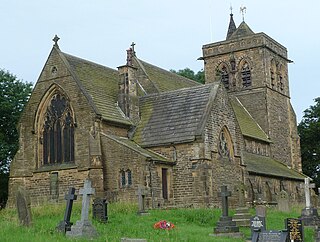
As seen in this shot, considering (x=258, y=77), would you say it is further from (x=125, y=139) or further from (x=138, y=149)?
(x=138, y=149)

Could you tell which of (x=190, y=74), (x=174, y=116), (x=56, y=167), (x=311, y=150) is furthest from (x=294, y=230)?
(x=190, y=74)

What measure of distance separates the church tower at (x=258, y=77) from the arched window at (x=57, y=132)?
20.6m

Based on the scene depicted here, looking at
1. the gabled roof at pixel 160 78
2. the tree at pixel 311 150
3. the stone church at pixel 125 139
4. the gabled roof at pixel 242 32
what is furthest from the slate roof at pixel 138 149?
the tree at pixel 311 150

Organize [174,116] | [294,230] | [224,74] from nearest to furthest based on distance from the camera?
[294,230] < [174,116] < [224,74]

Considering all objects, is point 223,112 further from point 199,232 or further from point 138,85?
point 199,232

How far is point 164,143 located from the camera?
32625 millimetres

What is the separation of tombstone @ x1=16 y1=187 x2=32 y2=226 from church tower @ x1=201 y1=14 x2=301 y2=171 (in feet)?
110

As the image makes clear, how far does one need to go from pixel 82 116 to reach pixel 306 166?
117 feet

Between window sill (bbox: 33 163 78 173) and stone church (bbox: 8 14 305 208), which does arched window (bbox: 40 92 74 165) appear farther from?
window sill (bbox: 33 163 78 173)

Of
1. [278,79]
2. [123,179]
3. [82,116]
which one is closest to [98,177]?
[123,179]

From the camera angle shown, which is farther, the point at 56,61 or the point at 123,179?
the point at 56,61

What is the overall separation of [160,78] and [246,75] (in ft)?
41.9

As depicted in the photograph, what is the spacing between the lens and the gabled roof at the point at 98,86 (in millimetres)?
32844

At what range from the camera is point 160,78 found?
41.6 metres
